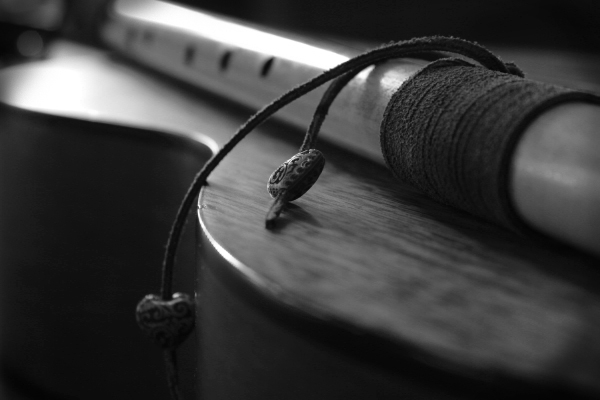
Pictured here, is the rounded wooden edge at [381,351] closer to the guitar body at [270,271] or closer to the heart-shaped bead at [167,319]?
the guitar body at [270,271]

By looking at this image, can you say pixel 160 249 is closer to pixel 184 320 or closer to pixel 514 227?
pixel 184 320

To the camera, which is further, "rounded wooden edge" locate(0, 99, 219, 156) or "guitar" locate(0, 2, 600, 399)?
"rounded wooden edge" locate(0, 99, 219, 156)

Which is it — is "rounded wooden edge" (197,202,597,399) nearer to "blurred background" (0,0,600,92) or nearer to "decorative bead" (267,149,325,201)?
"decorative bead" (267,149,325,201)

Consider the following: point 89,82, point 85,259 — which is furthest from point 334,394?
point 89,82

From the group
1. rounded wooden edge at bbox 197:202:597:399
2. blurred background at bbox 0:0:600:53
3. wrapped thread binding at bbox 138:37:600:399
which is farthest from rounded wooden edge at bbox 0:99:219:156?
blurred background at bbox 0:0:600:53

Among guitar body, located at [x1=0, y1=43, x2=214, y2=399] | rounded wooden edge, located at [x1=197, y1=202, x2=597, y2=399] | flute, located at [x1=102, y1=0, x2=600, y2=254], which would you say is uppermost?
flute, located at [x1=102, y1=0, x2=600, y2=254]

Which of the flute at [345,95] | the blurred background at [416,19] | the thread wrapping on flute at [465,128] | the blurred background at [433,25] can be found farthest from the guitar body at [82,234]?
the blurred background at [416,19]
